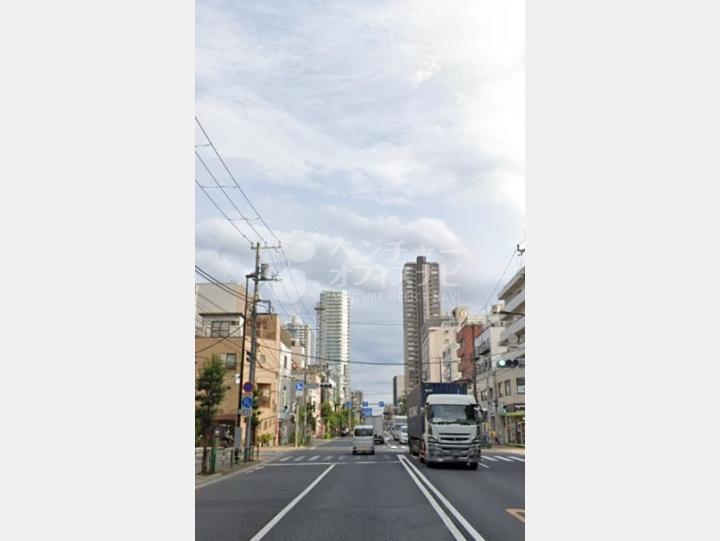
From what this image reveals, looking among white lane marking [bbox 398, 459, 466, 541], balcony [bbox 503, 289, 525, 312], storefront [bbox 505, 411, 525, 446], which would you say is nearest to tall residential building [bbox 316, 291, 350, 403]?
white lane marking [bbox 398, 459, 466, 541]

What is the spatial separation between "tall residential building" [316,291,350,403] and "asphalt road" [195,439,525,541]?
414 centimetres

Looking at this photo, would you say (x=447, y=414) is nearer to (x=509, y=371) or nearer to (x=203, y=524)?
(x=203, y=524)

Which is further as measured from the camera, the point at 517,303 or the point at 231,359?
the point at 517,303

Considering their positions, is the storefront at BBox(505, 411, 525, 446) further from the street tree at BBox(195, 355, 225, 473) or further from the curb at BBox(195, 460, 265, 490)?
the street tree at BBox(195, 355, 225, 473)

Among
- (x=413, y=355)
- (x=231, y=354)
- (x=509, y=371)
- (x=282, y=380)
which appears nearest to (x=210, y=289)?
(x=282, y=380)

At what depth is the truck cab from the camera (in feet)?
63.7

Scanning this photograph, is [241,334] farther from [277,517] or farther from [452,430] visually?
[277,517]

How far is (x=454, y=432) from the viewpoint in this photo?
19547 mm

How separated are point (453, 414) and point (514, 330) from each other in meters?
28.9

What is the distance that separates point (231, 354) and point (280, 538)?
23.4 meters

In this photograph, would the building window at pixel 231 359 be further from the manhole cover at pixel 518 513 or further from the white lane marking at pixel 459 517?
the manhole cover at pixel 518 513

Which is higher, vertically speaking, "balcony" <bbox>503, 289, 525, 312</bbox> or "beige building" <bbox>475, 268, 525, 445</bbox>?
"balcony" <bbox>503, 289, 525, 312</bbox>

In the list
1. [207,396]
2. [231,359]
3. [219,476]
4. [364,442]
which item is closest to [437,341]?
[364,442]

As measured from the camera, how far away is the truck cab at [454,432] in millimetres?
19406
